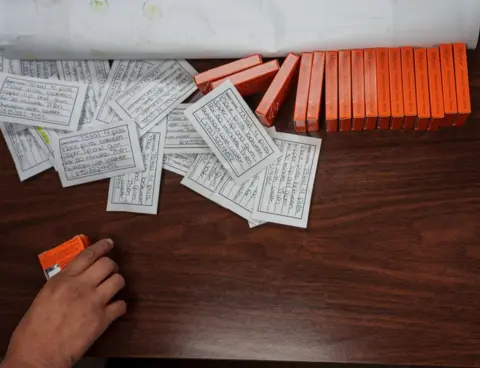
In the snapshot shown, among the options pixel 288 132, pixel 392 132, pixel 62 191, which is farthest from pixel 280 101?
pixel 62 191

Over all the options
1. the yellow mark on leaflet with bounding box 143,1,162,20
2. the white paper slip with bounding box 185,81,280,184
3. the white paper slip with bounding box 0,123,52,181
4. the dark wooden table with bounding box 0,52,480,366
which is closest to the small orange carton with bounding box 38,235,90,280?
the dark wooden table with bounding box 0,52,480,366

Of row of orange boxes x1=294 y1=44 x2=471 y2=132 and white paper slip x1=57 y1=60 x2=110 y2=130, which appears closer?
row of orange boxes x1=294 y1=44 x2=471 y2=132

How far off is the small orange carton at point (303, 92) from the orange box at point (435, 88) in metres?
0.19

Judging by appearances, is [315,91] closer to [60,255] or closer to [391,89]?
[391,89]

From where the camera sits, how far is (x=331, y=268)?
2.92ft

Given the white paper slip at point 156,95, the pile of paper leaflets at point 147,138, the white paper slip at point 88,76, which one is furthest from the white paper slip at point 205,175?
the white paper slip at point 88,76

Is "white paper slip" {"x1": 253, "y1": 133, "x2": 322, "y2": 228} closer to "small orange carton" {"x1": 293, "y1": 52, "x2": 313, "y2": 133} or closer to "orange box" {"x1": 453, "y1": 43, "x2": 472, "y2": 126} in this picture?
"small orange carton" {"x1": 293, "y1": 52, "x2": 313, "y2": 133}

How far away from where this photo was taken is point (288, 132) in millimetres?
944

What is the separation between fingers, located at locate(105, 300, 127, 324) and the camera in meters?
0.89

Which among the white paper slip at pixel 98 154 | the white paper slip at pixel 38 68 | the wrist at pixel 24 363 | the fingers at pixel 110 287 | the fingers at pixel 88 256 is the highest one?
the white paper slip at pixel 38 68

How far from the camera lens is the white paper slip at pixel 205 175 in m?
0.94

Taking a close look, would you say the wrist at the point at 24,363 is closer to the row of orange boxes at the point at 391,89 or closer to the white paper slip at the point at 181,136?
the white paper slip at the point at 181,136

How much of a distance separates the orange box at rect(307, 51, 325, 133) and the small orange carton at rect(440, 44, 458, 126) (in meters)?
0.19

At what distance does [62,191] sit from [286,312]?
44 cm
